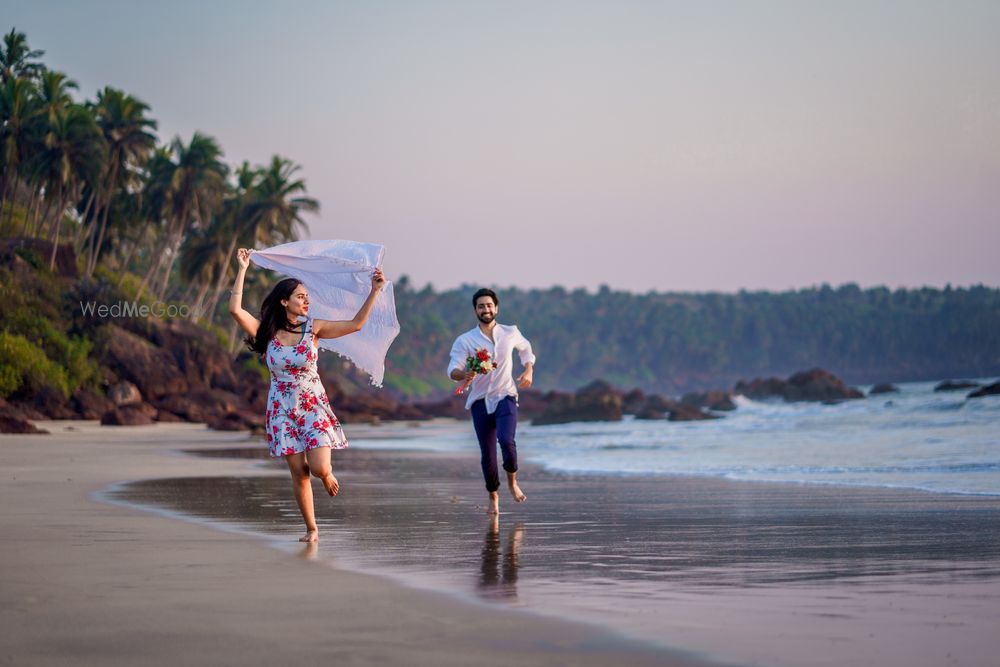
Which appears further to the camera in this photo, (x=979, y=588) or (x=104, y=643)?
(x=979, y=588)

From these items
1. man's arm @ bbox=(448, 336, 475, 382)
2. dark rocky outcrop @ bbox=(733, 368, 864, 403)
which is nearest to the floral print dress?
man's arm @ bbox=(448, 336, 475, 382)

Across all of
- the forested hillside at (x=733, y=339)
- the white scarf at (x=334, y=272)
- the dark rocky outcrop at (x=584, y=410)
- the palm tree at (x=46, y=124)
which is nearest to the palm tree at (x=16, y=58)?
the palm tree at (x=46, y=124)

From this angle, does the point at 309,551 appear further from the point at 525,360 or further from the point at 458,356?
the point at 525,360

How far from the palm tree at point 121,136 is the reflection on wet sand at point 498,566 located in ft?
186

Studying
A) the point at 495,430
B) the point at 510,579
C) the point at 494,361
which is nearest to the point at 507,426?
the point at 495,430

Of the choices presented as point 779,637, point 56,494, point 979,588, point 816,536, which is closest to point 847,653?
point 779,637

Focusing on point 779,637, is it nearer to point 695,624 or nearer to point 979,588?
point 695,624

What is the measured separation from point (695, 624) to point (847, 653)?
723mm

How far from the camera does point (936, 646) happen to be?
14.4 ft

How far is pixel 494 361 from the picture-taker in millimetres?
Answer: 10062

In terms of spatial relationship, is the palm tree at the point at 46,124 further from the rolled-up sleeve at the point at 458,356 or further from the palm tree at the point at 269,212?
the rolled-up sleeve at the point at 458,356

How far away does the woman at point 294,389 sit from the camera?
782 cm

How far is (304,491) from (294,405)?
56 centimetres

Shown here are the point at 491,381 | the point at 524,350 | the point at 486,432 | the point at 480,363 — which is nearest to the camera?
the point at 480,363
